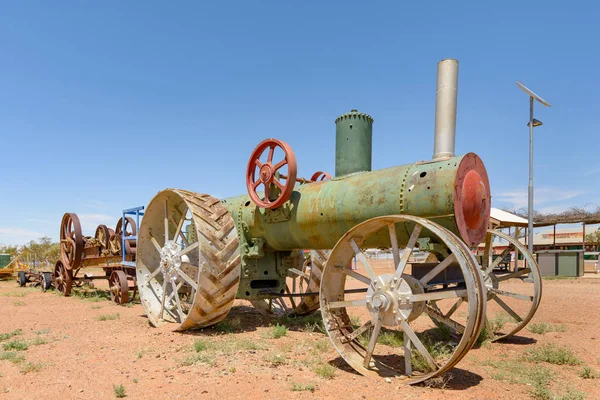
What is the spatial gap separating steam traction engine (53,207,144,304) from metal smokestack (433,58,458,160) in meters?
9.05

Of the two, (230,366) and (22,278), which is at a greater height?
(230,366)

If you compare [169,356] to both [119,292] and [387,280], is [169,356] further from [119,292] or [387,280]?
[119,292]

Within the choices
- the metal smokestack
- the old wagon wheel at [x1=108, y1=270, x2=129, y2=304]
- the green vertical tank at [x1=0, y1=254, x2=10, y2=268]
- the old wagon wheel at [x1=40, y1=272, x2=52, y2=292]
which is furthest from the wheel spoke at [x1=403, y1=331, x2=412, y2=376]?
the green vertical tank at [x1=0, y1=254, x2=10, y2=268]

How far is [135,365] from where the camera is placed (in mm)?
5414

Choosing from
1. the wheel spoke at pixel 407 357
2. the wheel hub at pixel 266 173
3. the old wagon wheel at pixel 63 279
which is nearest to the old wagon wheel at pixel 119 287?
the old wagon wheel at pixel 63 279

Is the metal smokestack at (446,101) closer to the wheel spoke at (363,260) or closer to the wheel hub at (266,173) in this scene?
the wheel spoke at (363,260)

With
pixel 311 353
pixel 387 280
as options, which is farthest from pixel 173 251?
pixel 387 280

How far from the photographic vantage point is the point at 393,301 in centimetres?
473

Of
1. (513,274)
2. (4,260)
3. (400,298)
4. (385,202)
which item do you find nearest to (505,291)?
(513,274)

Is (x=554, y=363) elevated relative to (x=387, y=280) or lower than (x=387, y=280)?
lower

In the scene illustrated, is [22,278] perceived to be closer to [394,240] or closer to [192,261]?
[192,261]

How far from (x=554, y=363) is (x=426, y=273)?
243cm

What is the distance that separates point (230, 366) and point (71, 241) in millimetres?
10479

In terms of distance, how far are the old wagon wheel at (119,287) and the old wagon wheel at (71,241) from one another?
5.49 ft
